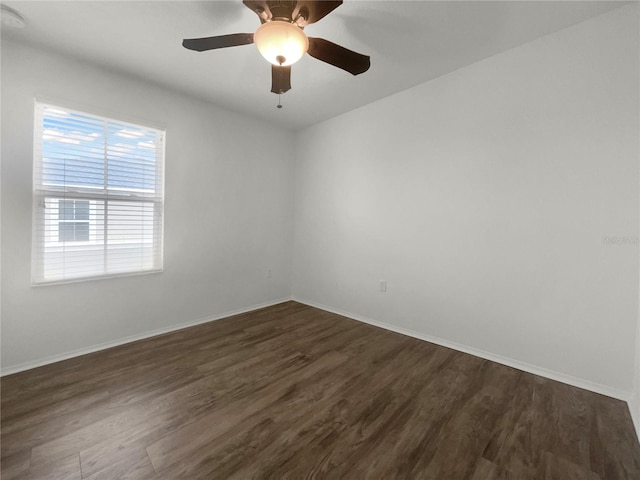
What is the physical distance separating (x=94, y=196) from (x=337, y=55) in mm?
2415

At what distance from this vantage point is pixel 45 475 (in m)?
1.30

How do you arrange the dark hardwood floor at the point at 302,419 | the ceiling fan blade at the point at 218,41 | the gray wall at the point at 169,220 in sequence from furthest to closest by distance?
the gray wall at the point at 169,220 < the ceiling fan blade at the point at 218,41 < the dark hardwood floor at the point at 302,419

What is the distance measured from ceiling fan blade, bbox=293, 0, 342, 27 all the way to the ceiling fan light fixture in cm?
11

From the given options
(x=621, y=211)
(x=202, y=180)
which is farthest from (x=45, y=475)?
(x=621, y=211)

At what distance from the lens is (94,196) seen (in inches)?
98.2

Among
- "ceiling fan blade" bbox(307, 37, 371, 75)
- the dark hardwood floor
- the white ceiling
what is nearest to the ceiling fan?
"ceiling fan blade" bbox(307, 37, 371, 75)

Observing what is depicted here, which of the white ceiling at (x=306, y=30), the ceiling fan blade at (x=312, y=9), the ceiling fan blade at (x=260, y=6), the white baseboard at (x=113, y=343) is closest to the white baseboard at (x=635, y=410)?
the white ceiling at (x=306, y=30)

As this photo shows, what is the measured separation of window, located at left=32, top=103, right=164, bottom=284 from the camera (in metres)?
2.27

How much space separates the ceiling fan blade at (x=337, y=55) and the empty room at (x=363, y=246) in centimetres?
2

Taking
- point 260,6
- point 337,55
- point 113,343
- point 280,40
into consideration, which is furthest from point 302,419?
point 260,6

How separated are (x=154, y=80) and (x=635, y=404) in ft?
15.3

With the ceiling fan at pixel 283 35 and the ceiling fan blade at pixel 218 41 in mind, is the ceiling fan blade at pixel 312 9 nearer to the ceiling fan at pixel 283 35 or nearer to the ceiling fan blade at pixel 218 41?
the ceiling fan at pixel 283 35

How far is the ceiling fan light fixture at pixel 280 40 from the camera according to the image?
1479mm

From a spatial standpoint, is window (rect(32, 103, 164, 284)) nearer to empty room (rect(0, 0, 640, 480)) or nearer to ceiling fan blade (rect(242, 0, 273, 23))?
empty room (rect(0, 0, 640, 480))
